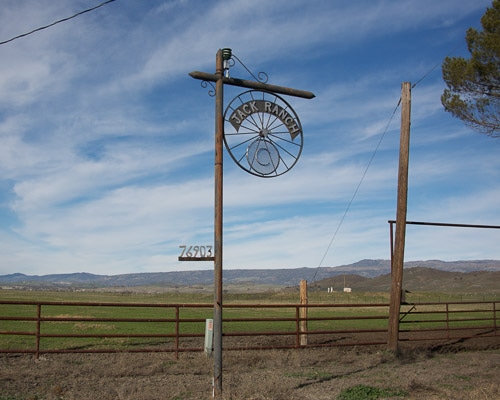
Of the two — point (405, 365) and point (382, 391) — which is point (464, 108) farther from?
point (382, 391)

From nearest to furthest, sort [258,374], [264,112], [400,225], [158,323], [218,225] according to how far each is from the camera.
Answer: [218,225]
[264,112]
[258,374]
[400,225]
[158,323]

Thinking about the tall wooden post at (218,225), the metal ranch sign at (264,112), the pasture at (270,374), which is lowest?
the pasture at (270,374)

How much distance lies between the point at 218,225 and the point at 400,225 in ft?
21.9

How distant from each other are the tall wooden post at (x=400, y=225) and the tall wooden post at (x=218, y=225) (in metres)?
6.50

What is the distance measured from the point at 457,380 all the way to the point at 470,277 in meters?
149

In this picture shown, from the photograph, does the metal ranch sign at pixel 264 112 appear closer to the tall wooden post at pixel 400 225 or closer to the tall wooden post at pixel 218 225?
the tall wooden post at pixel 218 225

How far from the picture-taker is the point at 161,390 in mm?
8023

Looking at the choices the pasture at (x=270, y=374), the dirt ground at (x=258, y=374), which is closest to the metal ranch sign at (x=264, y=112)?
the pasture at (x=270, y=374)

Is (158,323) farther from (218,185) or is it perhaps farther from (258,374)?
(218,185)

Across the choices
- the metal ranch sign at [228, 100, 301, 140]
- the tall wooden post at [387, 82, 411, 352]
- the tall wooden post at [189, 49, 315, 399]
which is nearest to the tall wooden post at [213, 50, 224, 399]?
the tall wooden post at [189, 49, 315, 399]

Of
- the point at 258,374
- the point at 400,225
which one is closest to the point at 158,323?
the point at 400,225

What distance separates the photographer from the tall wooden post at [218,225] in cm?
779

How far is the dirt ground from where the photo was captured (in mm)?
7800

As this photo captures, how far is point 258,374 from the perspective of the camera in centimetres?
→ 951
